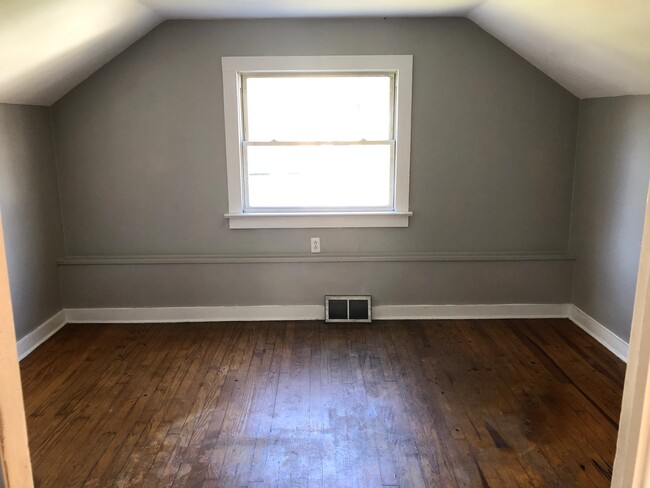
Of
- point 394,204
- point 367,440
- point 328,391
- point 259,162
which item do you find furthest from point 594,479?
point 259,162

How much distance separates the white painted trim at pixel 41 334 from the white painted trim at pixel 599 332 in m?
3.60

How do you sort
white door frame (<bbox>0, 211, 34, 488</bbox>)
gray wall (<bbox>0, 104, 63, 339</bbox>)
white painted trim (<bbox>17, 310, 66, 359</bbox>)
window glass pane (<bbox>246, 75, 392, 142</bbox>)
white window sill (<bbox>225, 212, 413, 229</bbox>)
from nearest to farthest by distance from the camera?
white door frame (<bbox>0, 211, 34, 488</bbox>) < gray wall (<bbox>0, 104, 63, 339</bbox>) < white painted trim (<bbox>17, 310, 66, 359</bbox>) < window glass pane (<bbox>246, 75, 392, 142</bbox>) < white window sill (<bbox>225, 212, 413, 229</bbox>)

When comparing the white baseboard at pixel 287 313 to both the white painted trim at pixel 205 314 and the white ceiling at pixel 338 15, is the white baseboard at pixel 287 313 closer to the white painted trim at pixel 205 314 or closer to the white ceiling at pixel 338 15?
the white painted trim at pixel 205 314

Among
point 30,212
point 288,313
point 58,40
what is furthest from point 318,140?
point 30,212

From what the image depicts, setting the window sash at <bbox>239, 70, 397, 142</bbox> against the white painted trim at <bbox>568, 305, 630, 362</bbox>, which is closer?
the white painted trim at <bbox>568, 305, 630, 362</bbox>

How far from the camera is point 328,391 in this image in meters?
2.84

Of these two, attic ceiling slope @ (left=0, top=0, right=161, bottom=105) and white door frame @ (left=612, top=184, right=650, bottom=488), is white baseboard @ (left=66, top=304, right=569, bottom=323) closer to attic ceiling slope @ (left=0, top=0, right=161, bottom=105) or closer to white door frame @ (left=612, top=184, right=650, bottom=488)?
attic ceiling slope @ (left=0, top=0, right=161, bottom=105)

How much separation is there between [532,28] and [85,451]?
10.2ft

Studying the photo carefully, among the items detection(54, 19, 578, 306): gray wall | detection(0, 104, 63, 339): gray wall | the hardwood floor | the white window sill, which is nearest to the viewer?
the hardwood floor

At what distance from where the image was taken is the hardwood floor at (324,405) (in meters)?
2.19

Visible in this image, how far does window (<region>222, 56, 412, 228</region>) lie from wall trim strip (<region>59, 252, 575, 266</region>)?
23 centimetres

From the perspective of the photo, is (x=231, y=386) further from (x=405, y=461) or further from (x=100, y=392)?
(x=405, y=461)

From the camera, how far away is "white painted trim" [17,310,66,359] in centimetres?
324

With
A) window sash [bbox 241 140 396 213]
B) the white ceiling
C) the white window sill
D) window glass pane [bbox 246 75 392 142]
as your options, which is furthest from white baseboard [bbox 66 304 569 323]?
the white ceiling
